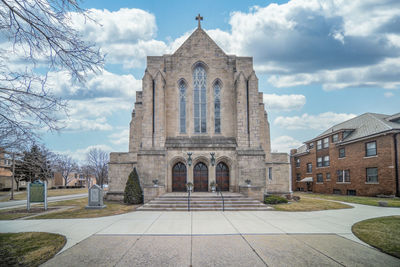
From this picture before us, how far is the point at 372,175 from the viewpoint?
93.4 feet

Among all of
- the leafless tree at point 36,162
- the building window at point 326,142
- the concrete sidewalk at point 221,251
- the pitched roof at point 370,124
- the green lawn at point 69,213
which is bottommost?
the green lawn at point 69,213

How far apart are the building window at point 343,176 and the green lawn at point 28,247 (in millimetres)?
32228

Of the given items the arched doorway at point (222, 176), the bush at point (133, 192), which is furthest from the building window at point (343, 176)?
the bush at point (133, 192)

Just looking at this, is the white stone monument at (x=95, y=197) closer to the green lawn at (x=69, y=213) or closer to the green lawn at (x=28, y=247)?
the green lawn at (x=69, y=213)

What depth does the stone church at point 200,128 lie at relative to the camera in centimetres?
2141

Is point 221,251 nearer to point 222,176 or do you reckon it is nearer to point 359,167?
point 222,176

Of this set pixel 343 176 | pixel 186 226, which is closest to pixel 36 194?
pixel 186 226

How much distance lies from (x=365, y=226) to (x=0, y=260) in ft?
40.9

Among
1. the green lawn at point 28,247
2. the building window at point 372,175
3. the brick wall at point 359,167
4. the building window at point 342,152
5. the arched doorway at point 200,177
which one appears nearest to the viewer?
the green lawn at point 28,247

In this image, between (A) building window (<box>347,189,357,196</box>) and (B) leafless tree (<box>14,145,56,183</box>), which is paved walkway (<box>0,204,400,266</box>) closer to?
(B) leafless tree (<box>14,145,56,183</box>)

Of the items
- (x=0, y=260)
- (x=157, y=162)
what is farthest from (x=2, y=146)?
(x=157, y=162)

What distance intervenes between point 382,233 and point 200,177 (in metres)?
14.3

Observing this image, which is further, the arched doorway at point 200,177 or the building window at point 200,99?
the building window at point 200,99

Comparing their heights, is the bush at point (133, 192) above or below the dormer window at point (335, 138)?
below
